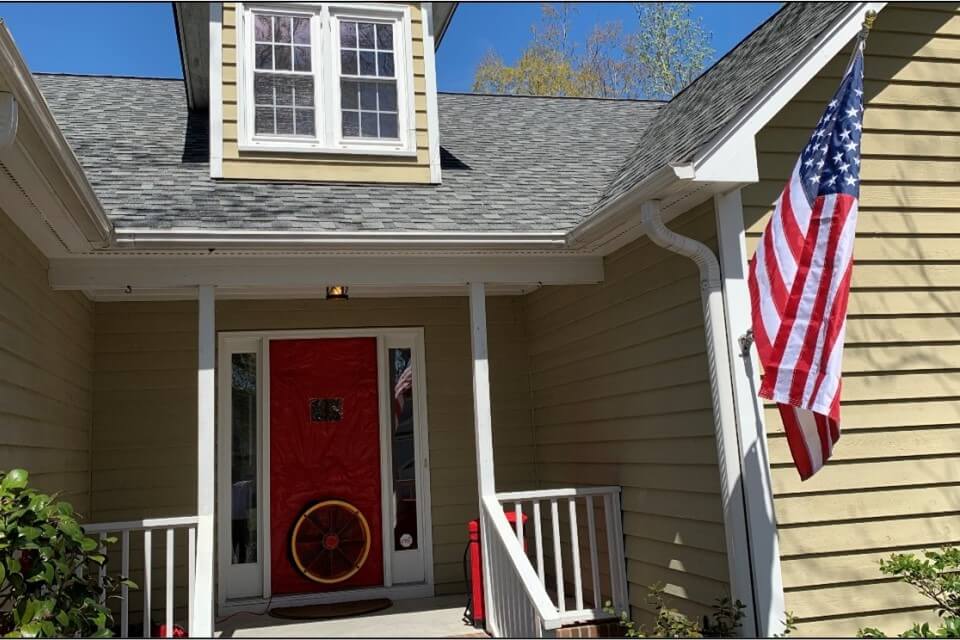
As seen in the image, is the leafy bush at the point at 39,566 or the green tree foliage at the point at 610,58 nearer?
the leafy bush at the point at 39,566

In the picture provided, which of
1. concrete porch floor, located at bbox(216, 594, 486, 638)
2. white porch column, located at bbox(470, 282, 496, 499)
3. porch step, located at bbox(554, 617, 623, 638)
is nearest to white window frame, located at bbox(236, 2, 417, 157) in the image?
white porch column, located at bbox(470, 282, 496, 499)

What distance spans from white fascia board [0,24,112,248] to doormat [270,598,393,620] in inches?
127

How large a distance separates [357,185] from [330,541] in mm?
2951

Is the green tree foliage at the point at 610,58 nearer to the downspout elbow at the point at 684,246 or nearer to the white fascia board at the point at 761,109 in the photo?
the white fascia board at the point at 761,109

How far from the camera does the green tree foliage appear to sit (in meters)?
19.9

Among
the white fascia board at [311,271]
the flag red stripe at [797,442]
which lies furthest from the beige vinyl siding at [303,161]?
the flag red stripe at [797,442]

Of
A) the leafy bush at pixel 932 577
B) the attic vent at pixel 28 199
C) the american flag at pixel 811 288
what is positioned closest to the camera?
A: the attic vent at pixel 28 199

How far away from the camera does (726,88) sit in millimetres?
5152

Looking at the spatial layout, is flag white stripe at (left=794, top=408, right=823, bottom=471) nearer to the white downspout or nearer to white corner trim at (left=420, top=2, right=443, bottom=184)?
the white downspout

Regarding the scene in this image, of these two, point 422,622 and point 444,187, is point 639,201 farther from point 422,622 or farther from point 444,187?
point 422,622

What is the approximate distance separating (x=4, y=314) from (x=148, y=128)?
11.4ft

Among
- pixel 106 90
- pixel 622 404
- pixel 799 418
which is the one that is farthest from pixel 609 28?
pixel 799 418

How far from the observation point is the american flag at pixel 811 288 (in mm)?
3395

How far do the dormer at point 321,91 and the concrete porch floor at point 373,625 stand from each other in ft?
10.9
